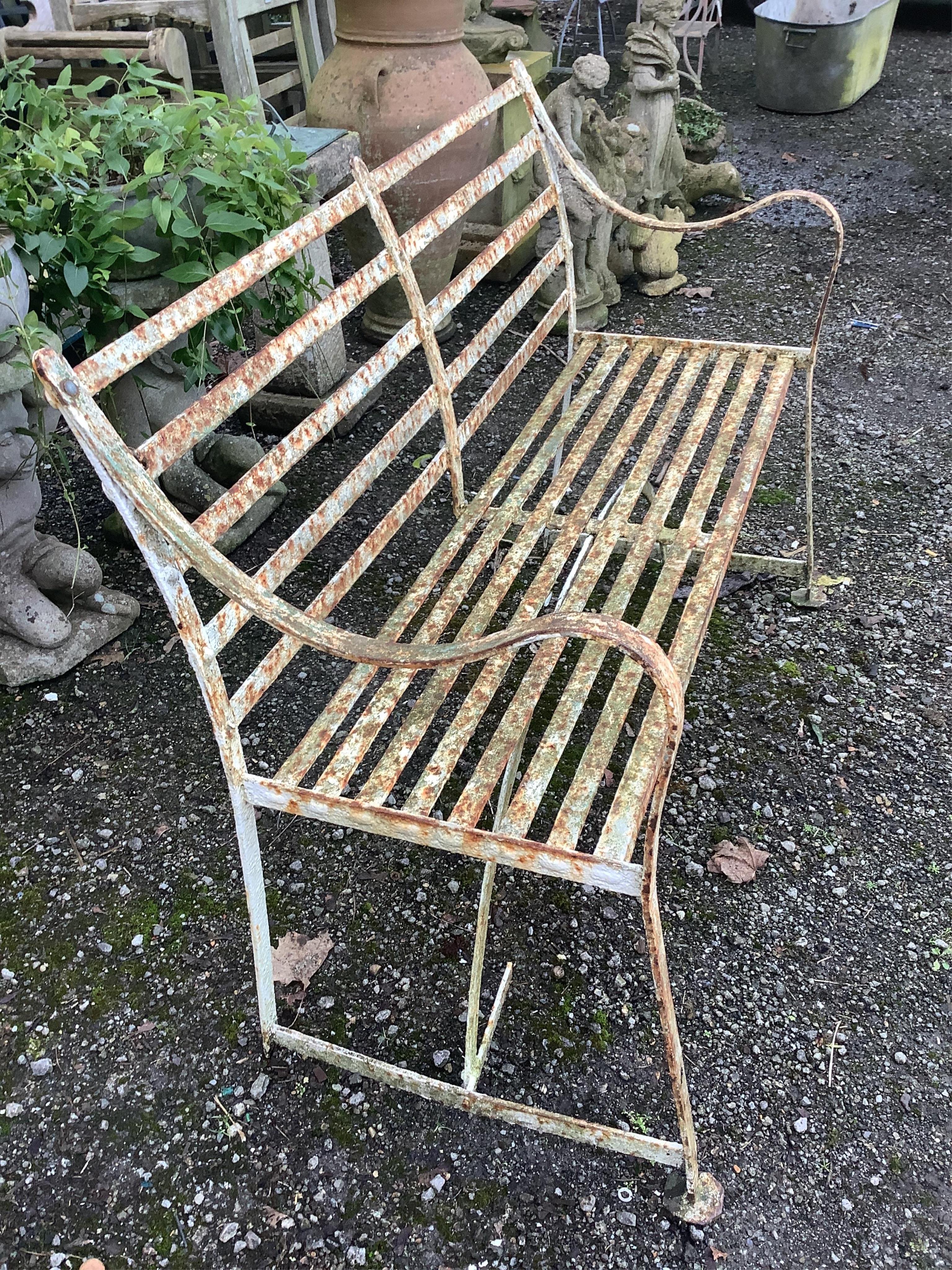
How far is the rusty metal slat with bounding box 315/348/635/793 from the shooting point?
1.58 meters

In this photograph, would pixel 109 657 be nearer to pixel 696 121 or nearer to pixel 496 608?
pixel 496 608

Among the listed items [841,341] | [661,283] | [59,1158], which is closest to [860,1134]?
[59,1158]

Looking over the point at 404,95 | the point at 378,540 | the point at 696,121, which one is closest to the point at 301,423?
the point at 378,540

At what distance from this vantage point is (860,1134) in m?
1.70

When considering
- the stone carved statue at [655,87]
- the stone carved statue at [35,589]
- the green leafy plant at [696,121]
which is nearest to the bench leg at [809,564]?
the stone carved statue at [35,589]

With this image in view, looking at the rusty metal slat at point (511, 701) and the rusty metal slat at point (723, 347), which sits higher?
the rusty metal slat at point (723, 347)

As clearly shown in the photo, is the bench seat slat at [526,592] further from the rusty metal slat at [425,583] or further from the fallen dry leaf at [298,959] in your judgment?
the fallen dry leaf at [298,959]

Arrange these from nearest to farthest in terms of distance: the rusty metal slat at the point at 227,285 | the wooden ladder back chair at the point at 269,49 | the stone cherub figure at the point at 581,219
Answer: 1. the rusty metal slat at the point at 227,285
2. the stone cherub figure at the point at 581,219
3. the wooden ladder back chair at the point at 269,49

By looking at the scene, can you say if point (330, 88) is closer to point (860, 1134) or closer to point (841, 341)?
point (841, 341)

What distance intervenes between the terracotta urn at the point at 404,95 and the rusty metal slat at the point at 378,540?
1262mm

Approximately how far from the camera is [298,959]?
1996mm

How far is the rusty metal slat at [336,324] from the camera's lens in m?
1.40

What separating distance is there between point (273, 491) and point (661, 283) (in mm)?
2237

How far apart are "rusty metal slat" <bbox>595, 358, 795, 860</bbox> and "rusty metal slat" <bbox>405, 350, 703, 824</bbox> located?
185 mm
